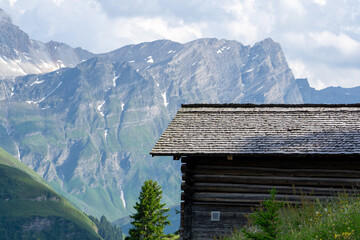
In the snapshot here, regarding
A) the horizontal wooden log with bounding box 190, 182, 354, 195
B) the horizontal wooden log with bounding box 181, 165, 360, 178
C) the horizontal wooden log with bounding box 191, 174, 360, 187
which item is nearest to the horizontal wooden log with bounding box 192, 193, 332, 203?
the horizontal wooden log with bounding box 190, 182, 354, 195

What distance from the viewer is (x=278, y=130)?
2073 centimetres

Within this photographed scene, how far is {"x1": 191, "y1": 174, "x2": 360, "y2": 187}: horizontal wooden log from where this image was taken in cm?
1938

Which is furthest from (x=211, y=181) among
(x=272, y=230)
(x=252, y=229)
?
(x=272, y=230)

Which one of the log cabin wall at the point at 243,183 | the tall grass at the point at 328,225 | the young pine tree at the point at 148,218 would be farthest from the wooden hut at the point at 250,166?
the young pine tree at the point at 148,218

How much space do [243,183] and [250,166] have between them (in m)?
0.72

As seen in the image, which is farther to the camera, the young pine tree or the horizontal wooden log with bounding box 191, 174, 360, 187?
the young pine tree

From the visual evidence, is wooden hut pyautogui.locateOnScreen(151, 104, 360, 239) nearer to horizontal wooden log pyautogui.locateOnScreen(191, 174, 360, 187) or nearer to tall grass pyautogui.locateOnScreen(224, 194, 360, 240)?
horizontal wooden log pyautogui.locateOnScreen(191, 174, 360, 187)

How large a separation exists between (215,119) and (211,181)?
3.26 metres

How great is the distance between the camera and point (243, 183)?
65.6 ft

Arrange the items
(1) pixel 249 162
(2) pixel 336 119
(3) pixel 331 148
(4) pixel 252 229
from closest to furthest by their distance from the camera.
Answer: (4) pixel 252 229, (3) pixel 331 148, (1) pixel 249 162, (2) pixel 336 119

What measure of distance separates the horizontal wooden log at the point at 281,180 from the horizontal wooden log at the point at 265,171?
14cm

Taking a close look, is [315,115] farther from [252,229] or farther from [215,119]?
[252,229]

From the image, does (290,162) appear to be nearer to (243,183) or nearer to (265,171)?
(265,171)

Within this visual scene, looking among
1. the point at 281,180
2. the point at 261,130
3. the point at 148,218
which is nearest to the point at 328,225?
the point at 281,180
